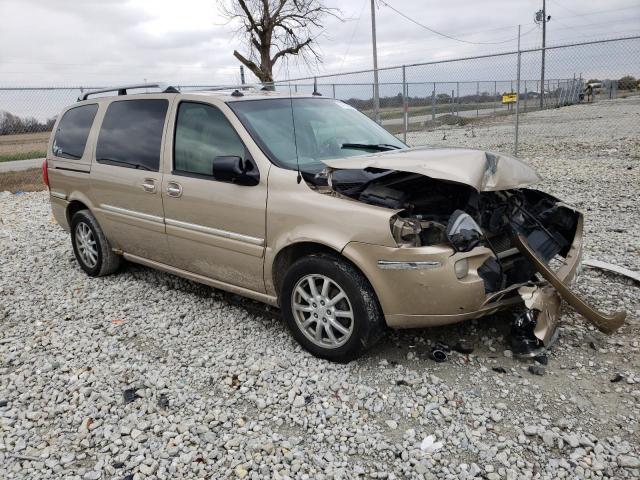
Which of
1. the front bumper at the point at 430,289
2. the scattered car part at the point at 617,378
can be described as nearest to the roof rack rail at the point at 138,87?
the front bumper at the point at 430,289

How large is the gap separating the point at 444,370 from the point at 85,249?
158 inches

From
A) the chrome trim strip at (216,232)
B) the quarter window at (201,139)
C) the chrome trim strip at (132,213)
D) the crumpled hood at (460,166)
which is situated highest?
the quarter window at (201,139)

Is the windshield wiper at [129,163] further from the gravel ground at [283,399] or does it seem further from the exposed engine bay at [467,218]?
the exposed engine bay at [467,218]

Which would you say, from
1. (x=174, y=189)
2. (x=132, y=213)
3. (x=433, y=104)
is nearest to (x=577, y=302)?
(x=174, y=189)

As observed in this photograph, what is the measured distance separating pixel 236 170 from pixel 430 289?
5.09ft

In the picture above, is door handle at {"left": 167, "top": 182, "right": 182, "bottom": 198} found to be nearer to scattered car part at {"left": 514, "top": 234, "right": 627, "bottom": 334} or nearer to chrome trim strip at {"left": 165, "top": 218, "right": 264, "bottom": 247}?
chrome trim strip at {"left": 165, "top": 218, "right": 264, "bottom": 247}

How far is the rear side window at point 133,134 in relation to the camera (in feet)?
14.7

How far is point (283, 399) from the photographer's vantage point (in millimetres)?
3211

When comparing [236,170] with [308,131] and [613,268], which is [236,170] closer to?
[308,131]

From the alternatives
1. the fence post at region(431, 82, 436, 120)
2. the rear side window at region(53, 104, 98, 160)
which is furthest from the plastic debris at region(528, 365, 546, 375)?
the fence post at region(431, 82, 436, 120)

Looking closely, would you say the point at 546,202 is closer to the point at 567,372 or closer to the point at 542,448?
the point at 567,372

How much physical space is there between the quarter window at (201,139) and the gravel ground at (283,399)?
50.0 inches

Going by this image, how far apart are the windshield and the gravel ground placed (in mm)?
1378

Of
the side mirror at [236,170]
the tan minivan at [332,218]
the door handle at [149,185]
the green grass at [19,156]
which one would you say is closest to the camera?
the tan minivan at [332,218]
